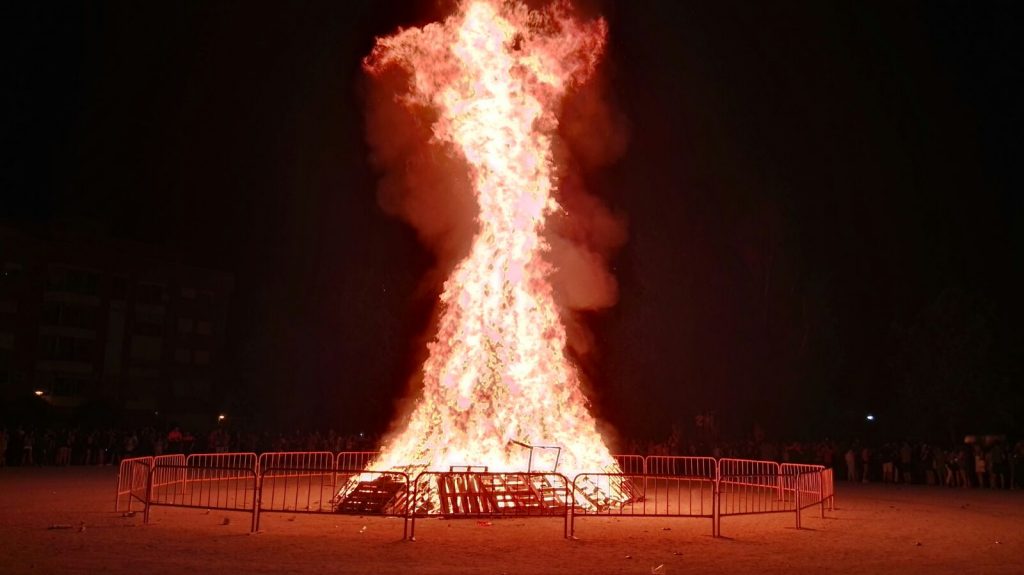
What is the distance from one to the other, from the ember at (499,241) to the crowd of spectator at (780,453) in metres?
13.5

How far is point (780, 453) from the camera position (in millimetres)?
32656

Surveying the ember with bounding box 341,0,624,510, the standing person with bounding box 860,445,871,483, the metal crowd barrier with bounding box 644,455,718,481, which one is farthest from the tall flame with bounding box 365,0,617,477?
the standing person with bounding box 860,445,871,483

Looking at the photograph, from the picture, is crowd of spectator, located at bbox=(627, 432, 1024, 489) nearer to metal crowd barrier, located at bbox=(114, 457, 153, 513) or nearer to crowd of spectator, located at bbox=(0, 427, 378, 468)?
crowd of spectator, located at bbox=(0, 427, 378, 468)

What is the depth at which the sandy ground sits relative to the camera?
432 inches

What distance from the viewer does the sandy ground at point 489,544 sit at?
1097 cm

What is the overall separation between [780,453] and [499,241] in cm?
1878

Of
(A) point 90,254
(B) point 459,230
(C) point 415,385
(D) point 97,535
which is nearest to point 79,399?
(A) point 90,254

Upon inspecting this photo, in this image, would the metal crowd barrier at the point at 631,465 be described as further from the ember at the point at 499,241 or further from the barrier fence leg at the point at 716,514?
the barrier fence leg at the point at 716,514

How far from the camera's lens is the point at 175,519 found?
1524 centimetres

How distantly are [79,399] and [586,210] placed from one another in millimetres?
49739

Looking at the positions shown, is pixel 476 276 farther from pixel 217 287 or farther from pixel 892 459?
pixel 217 287

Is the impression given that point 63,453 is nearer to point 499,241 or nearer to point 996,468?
point 499,241

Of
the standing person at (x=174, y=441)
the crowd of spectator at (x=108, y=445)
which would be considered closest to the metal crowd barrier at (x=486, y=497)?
the crowd of spectator at (x=108, y=445)

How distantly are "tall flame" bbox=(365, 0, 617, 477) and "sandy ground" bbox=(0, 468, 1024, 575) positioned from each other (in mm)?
3022
